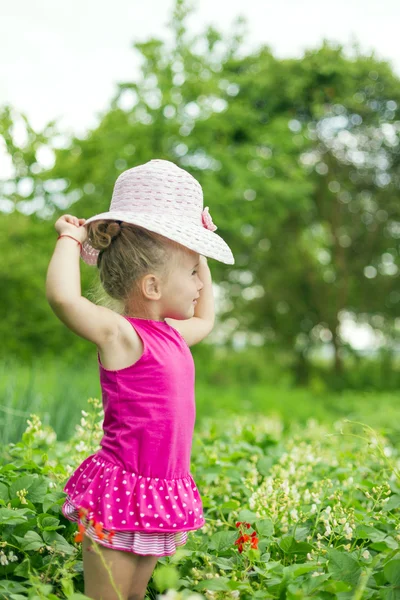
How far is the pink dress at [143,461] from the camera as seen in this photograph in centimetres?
210

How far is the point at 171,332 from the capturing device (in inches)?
92.1

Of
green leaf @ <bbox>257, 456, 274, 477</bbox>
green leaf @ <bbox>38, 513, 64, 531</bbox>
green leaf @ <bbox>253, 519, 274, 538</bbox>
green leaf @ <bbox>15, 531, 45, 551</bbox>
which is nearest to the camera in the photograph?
green leaf @ <bbox>15, 531, 45, 551</bbox>

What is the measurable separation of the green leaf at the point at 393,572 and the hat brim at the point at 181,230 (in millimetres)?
1050

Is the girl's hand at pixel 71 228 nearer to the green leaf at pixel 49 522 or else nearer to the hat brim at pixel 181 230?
the hat brim at pixel 181 230

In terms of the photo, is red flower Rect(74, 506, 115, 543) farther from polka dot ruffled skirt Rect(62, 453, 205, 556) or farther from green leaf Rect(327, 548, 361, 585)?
green leaf Rect(327, 548, 361, 585)

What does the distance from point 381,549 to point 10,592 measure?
126 cm

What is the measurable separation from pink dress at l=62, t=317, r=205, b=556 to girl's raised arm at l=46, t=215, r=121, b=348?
127 mm

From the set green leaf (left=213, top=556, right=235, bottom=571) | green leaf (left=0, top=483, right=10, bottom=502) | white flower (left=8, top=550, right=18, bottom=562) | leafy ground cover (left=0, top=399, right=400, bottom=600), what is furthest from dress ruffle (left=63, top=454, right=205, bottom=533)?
green leaf (left=0, top=483, right=10, bottom=502)

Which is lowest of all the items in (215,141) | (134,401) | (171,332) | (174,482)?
(174,482)

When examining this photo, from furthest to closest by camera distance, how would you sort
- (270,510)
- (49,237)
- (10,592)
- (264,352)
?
(264,352), (49,237), (270,510), (10,592)

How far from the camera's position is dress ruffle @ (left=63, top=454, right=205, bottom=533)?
208 cm

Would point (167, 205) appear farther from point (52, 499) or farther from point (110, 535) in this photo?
point (52, 499)

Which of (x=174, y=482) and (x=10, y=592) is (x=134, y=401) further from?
(x=10, y=592)

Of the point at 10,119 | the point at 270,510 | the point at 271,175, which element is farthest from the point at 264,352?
the point at 270,510
